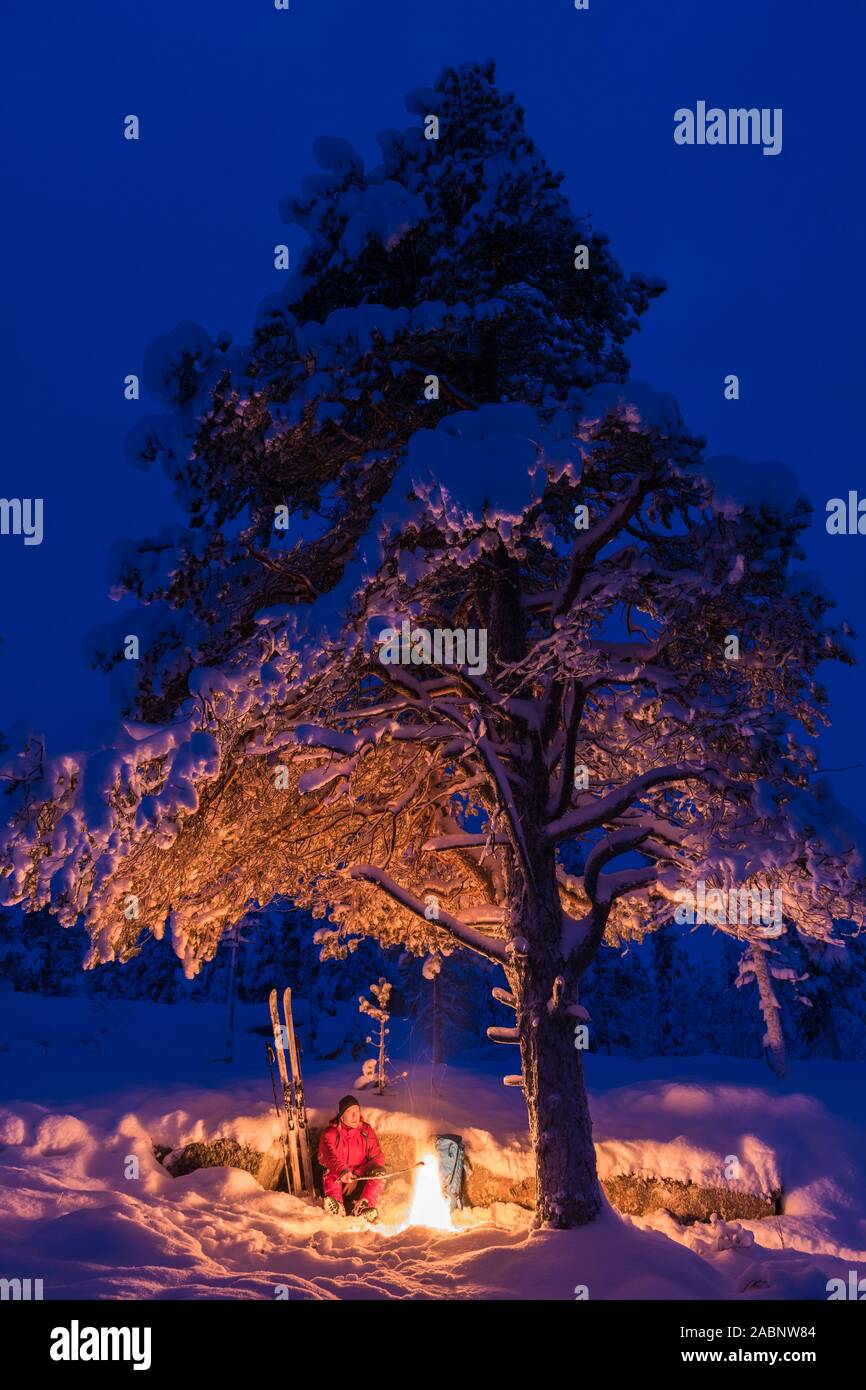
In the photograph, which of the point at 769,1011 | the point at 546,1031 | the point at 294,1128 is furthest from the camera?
the point at 769,1011

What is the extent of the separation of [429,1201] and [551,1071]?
9.06 ft

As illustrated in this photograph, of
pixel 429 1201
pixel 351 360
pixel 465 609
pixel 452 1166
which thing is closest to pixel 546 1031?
pixel 452 1166

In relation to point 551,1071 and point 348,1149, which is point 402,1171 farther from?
point 551,1071

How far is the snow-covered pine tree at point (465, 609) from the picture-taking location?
6.86m

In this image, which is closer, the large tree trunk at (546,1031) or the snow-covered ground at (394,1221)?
the snow-covered ground at (394,1221)

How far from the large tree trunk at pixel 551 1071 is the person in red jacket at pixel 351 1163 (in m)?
2.26

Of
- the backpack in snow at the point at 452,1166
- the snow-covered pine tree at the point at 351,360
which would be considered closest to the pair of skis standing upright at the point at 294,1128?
the backpack in snow at the point at 452,1166

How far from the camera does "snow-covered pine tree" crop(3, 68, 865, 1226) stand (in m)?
6.86

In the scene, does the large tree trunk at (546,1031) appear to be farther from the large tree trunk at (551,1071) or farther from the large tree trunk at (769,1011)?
the large tree trunk at (769,1011)

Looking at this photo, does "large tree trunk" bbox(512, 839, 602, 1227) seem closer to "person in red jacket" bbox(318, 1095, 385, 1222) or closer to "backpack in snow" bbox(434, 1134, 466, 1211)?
"backpack in snow" bbox(434, 1134, 466, 1211)

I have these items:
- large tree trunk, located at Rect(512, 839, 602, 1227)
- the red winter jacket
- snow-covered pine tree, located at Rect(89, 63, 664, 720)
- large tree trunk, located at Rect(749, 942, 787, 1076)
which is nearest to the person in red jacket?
the red winter jacket

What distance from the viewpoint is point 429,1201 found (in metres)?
9.83
